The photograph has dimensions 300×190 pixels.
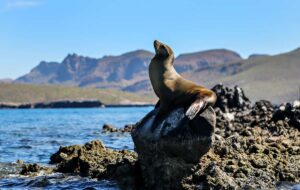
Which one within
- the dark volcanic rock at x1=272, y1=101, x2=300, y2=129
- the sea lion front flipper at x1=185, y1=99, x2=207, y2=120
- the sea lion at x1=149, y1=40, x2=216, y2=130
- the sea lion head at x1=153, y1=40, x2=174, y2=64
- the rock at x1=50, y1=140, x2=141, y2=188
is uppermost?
the sea lion head at x1=153, y1=40, x2=174, y2=64

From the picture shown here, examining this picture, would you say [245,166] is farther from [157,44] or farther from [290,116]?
[290,116]

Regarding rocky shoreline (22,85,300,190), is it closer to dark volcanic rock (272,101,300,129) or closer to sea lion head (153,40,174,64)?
sea lion head (153,40,174,64)

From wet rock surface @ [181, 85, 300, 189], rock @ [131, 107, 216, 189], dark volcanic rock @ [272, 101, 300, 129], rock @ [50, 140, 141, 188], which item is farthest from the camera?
dark volcanic rock @ [272, 101, 300, 129]

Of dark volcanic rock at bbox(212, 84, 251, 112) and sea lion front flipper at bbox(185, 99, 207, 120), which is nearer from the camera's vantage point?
sea lion front flipper at bbox(185, 99, 207, 120)

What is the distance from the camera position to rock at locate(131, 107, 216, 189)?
13953mm

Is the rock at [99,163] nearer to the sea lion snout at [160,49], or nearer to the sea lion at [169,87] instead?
the sea lion at [169,87]

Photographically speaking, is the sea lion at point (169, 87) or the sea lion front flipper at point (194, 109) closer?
the sea lion front flipper at point (194, 109)

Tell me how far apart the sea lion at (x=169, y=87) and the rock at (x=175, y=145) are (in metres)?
0.32

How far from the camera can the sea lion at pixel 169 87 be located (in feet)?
46.8

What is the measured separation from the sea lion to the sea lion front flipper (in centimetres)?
15

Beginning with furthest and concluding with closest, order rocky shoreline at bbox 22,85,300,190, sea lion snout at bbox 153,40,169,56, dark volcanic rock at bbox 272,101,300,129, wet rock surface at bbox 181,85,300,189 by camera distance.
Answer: dark volcanic rock at bbox 272,101,300,129
sea lion snout at bbox 153,40,169,56
rocky shoreline at bbox 22,85,300,190
wet rock surface at bbox 181,85,300,189

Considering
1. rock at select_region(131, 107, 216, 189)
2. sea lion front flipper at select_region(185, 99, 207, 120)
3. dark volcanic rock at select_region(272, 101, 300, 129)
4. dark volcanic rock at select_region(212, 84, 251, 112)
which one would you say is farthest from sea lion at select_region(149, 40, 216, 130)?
dark volcanic rock at select_region(212, 84, 251, 112)

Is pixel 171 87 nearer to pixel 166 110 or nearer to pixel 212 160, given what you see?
pixel 166 110

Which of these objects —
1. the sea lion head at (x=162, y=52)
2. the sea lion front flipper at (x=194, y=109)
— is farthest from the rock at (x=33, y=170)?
the sea lion front flipper at (x=194, y=109)
